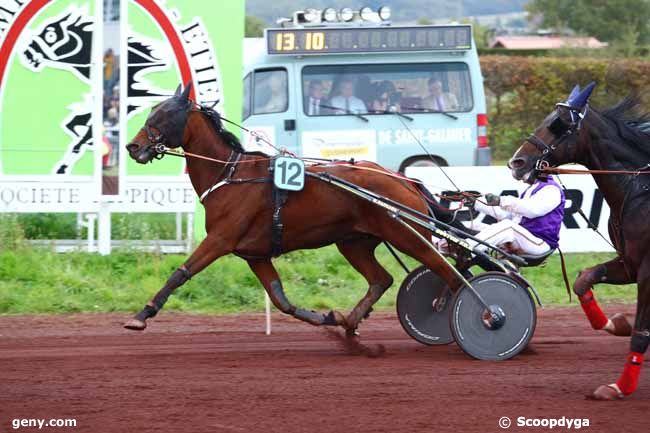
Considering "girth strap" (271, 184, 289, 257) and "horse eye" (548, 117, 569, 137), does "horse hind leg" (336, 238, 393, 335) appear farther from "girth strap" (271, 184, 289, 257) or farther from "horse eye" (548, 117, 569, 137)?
"horse eye" (548, 117, 569, 137)

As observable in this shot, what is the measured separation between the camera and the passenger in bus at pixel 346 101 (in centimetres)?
1488

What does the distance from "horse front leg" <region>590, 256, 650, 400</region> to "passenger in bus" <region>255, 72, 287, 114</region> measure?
30.1 ft

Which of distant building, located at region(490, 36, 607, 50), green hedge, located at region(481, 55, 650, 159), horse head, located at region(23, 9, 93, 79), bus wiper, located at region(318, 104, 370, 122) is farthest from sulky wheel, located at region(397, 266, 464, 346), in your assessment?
distant building, located at region(490, 36, 607, 50)

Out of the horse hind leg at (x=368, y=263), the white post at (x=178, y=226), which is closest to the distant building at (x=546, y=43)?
the white post at (x=178, y=226)

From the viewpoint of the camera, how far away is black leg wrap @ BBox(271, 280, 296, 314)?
7.43 metres

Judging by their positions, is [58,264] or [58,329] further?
[58,264]

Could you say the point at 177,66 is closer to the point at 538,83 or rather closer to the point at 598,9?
the point at 538,83

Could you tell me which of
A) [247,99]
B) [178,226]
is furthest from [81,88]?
[247,99]

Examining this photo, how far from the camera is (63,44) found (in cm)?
1087

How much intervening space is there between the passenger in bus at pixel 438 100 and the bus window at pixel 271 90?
2.06 meters

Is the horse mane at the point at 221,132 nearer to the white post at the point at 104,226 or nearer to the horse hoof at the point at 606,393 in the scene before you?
the horse hoof at the point at 606,393

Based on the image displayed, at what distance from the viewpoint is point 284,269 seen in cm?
1053

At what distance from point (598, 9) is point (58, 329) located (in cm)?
3075

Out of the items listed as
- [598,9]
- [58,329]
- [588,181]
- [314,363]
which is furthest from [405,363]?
[598,9]
